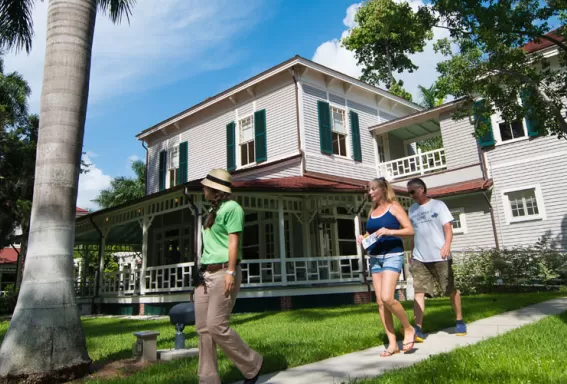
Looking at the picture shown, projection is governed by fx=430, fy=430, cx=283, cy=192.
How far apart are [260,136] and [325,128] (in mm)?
2414

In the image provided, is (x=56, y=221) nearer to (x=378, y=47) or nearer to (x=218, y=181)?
(x=218, y=181)

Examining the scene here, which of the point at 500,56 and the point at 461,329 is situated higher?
the point at 500,56

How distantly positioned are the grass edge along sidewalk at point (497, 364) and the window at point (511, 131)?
481 inches

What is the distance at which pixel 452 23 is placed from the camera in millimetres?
11148

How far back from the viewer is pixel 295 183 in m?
12.5

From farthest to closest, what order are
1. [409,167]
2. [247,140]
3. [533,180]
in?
[409,167]
[247,140]
[533,180]

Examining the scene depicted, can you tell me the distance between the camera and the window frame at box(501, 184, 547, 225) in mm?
14109

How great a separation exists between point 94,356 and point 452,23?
10954mm

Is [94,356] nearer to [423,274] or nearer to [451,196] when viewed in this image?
[423,274]

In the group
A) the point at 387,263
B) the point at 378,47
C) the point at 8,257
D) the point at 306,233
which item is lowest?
the point at 387,263

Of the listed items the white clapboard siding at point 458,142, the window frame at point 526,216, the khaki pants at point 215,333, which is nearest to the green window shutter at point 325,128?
the white clapboard siding at point 458,142

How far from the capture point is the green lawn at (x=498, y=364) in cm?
306

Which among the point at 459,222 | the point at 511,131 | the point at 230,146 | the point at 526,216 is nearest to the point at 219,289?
the point at 230,146

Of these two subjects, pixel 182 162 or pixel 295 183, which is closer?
pixel 295 183
